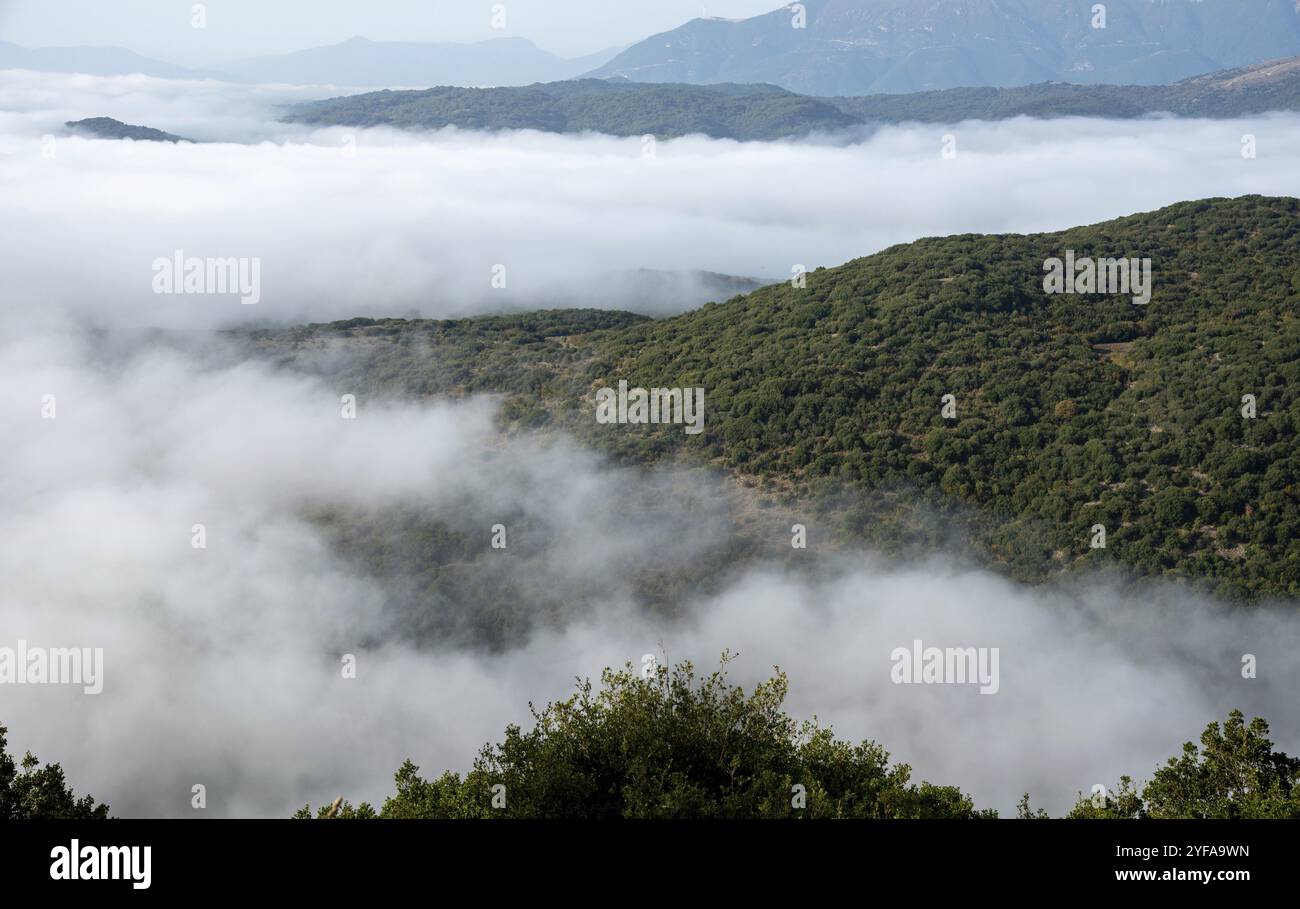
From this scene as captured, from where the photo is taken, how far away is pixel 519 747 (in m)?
20.5

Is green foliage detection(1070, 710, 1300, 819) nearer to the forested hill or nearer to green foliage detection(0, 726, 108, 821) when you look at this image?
the forested hill

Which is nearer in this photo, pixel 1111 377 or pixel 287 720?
pixel 287 720

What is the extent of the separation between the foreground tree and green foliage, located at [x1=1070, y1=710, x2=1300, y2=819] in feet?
12.3

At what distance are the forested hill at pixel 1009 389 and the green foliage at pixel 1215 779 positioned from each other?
16.5 meters

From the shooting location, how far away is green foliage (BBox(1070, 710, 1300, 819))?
829 inches

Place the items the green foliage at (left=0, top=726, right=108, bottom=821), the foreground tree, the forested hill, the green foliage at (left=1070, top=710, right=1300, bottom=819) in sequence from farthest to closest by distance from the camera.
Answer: the forested hill, the green foliage at (left=1070, top=710, right=1300, bottom=819), the green foliage at (left=0, top=726, right=108, bottom=821), the foreground tree

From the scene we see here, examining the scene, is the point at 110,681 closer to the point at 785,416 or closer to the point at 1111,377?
the point at 785,416

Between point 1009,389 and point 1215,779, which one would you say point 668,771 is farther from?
point 1009,389

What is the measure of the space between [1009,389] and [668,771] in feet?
120

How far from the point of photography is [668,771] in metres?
19.2

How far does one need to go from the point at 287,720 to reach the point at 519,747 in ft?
88.5

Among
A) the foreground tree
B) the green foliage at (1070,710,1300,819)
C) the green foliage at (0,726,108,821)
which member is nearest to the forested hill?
the green foliage at (1070,710,1300,819)

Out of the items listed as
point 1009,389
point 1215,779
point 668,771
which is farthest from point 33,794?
point 1009,389
